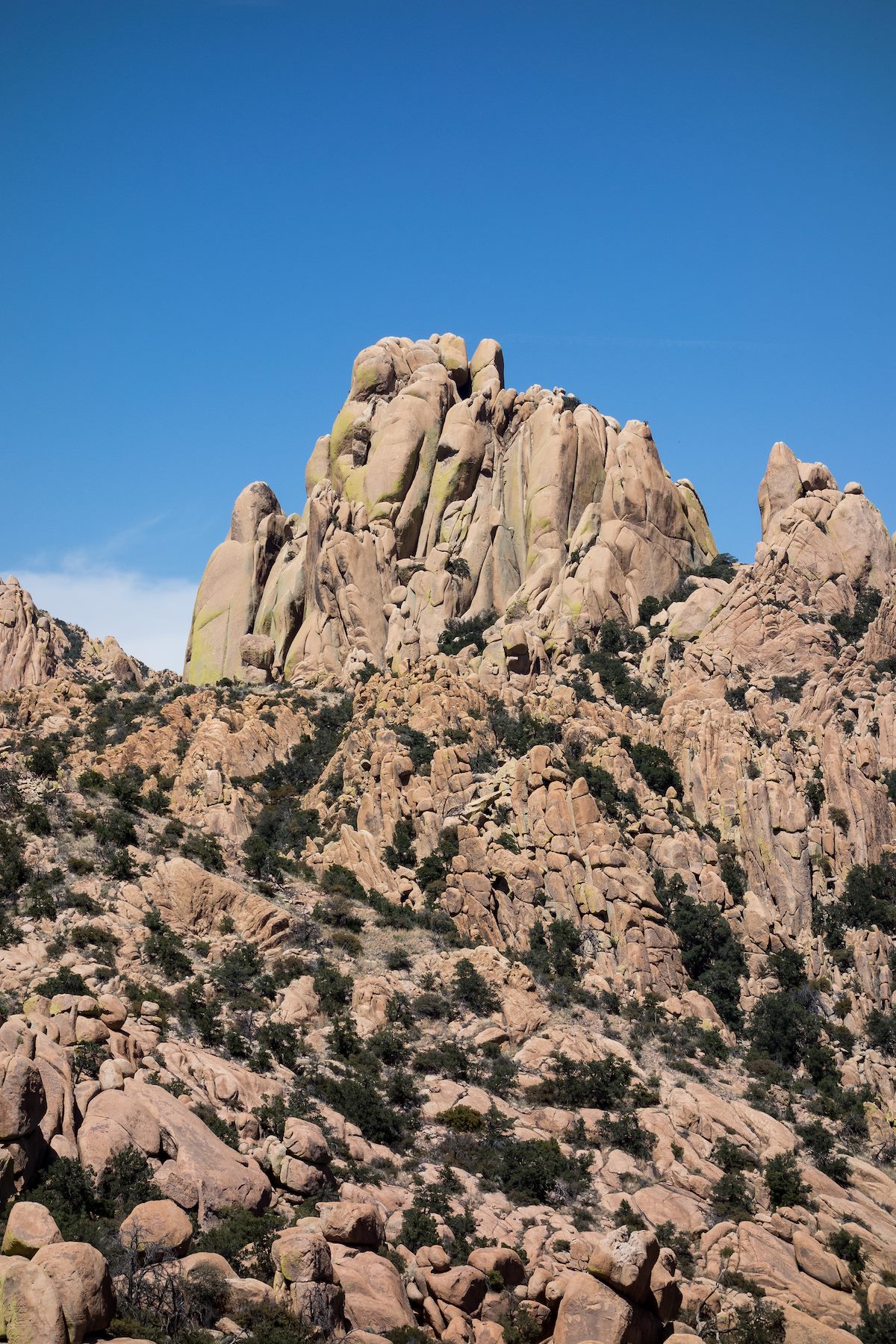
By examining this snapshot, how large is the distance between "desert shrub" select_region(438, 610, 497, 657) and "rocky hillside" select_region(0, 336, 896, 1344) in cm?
39

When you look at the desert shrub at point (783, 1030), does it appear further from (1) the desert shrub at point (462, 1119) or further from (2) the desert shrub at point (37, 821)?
(2) the desert shrub at point (37, 821)

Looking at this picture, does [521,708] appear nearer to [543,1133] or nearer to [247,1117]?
[543,1133]

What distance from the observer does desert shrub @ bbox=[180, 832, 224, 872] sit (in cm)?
6500

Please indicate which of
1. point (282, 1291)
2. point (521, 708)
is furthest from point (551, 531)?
point (282, 1291)

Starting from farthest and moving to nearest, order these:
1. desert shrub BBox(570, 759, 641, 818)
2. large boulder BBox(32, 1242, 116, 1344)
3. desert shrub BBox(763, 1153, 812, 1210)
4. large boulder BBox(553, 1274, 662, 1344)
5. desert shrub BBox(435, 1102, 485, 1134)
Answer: desert shrub BBox(570, 759, 641, 818) < desert shrub BBox(435, 1102, 485, 1134) < desert shrub BBox(763, 1153, 812, 1210) < large boulder BBox(553, 1274, 662, 1344) < large boulder BBox(32, 1242, 116, 1344)

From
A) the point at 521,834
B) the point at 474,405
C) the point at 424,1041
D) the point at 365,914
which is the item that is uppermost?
the point at 474,405

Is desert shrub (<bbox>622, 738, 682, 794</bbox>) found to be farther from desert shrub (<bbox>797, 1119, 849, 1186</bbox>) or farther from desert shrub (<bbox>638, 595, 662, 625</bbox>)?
desert shrub (<bbox>797, 1119, 849, 1186</bbox>)

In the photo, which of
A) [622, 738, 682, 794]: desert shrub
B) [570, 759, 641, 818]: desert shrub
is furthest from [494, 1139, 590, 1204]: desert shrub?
[622, 738, 682, 794]: desert shrub

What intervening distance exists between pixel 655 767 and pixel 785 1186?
113 feet

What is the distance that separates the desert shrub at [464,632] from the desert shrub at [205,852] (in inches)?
1198

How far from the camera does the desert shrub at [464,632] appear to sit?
9406 cm

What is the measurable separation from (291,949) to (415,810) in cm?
1668

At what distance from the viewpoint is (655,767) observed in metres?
79.1

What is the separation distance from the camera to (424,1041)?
56.1 m
